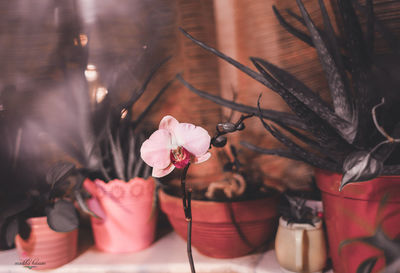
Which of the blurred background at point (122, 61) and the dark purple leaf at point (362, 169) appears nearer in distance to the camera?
the dark purple leaf at point (362, 169)

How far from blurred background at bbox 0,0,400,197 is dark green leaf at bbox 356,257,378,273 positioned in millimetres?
301

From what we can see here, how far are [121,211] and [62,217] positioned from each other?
0.35 ft

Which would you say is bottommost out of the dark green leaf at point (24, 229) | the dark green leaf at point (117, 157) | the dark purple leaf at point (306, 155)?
the dark green leaf at point (24, 229)

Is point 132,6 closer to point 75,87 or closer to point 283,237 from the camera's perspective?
point 75,87

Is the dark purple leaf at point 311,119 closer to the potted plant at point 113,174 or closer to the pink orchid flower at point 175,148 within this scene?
the pink orchid flower at point 175,148

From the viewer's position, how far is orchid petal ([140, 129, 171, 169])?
13.8 inches

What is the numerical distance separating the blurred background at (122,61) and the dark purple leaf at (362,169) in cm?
32

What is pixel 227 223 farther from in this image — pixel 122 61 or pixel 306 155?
pixel 122 61

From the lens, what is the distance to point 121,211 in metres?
0.55

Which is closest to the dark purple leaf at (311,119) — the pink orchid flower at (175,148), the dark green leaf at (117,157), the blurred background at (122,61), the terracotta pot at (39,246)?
the pink orchid flower at (175,148)

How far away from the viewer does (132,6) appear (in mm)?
600

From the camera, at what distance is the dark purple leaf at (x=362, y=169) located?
0.28m

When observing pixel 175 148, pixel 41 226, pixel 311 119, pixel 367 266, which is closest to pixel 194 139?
pixel 175 148

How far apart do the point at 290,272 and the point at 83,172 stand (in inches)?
17.3
